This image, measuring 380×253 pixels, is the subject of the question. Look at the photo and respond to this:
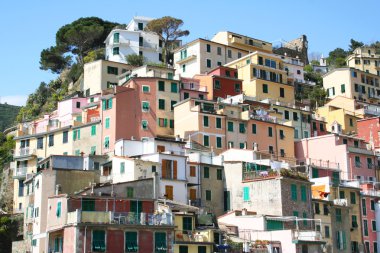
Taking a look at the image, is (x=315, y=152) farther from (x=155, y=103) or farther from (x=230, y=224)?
(x=230, y=224)

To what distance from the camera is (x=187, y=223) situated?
149ft

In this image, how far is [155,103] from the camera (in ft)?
223

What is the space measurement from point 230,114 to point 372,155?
52.3 ft

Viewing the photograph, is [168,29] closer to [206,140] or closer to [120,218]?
[206,140]

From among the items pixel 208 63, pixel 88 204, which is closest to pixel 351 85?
pixel 208 63

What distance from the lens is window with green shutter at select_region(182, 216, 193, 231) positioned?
4528cm

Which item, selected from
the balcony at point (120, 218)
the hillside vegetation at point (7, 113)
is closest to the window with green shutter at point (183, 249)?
the balcony at point (120, 218)

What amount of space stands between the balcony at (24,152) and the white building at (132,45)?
864 inches

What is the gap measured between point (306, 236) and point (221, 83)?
31840 mm

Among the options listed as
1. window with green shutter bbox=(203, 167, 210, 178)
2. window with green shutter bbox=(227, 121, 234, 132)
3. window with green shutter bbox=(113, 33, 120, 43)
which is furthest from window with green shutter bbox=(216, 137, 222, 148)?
window with green shutter bbox=(113, 33, 120, 43)

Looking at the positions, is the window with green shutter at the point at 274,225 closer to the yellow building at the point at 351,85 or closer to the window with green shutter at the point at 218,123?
the window with green shutter at the point at 218,123

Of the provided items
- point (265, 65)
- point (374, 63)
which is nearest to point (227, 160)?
point (265, 65)

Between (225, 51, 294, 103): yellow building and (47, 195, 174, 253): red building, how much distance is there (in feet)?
121

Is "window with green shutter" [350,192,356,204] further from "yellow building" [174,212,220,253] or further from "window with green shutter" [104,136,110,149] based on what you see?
"window with green shutter" [104,136,110,149]
